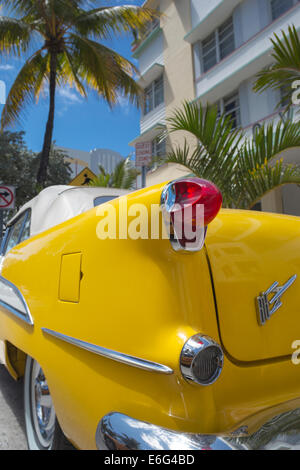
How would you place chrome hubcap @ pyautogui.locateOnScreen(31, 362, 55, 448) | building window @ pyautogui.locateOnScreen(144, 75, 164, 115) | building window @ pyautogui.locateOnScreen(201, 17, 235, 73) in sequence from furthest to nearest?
1. building window @ pyautogui.locateOnScreen(144, 75, 164, 115)
2. building window @ pyautogui.locateOnScreen(201, 17, 235, 73)
3. chrome hubcap @ pyautogui.locateOnScreen(31, 362, 55, 448)

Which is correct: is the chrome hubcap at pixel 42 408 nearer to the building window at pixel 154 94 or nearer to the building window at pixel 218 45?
the building window at pixel 218 45

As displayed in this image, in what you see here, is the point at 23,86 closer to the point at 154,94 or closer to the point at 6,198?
the point at 6,198

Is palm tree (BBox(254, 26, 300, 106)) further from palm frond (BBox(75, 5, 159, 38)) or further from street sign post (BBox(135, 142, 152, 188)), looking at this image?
palm frond (BBox(75, 5, 159, 38))

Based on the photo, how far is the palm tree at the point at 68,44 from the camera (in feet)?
29.7

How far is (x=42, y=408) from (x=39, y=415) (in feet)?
0.23

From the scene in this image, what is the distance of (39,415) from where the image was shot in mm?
1810

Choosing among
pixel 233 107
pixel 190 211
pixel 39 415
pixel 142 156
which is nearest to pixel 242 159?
pixel 142 156

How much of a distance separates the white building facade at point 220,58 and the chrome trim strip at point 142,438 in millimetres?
6908

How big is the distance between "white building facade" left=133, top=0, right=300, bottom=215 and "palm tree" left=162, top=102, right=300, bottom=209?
2940mm

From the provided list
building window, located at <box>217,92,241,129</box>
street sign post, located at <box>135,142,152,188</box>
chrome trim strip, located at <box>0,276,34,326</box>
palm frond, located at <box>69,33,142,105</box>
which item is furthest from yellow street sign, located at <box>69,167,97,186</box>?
chrome trim strip, located at <box>0,276,34,326</box>

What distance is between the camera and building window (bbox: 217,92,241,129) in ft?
34.1

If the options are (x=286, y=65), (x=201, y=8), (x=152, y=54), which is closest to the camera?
(x=286, y=65)

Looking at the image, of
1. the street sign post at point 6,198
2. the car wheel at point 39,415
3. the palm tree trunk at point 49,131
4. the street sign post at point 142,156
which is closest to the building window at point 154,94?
the palm tree trunk at point 49,131
